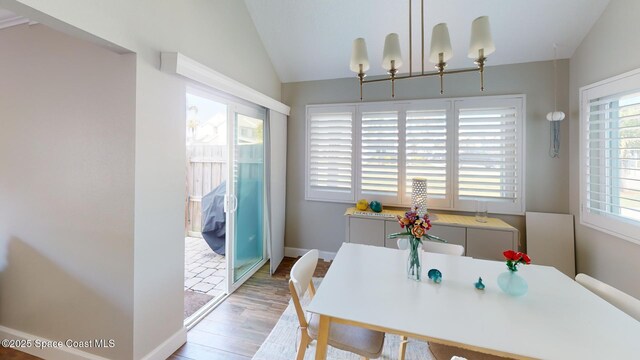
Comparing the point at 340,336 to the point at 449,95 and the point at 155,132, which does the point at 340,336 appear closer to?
the point at 155,132

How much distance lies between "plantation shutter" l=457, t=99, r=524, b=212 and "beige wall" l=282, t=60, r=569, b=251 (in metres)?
0.13

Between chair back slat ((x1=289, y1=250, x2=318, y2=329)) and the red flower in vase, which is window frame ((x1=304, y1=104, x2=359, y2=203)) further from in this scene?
the red flower in vase

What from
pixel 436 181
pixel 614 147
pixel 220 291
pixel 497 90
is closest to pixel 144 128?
pixel 220 291

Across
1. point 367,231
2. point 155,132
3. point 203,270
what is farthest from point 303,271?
point 203,270

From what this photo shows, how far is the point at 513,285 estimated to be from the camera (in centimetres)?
126

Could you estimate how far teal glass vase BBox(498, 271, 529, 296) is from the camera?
4.08 feet

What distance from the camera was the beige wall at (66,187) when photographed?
158 cm

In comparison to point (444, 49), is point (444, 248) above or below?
below

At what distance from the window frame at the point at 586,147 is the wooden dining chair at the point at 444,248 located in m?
1.39

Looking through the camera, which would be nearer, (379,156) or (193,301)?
(193,301)

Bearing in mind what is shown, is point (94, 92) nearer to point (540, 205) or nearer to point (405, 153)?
point (405, 153)

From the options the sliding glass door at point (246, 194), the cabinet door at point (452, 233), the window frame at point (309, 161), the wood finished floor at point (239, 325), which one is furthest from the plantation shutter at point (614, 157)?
the sliding glass door at point (246, 194)

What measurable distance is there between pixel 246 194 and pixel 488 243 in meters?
2.70

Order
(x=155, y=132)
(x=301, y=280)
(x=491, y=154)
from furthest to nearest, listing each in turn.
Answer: (x=491, y=154)
(x=155, y=132)
(x=301, y=280)
